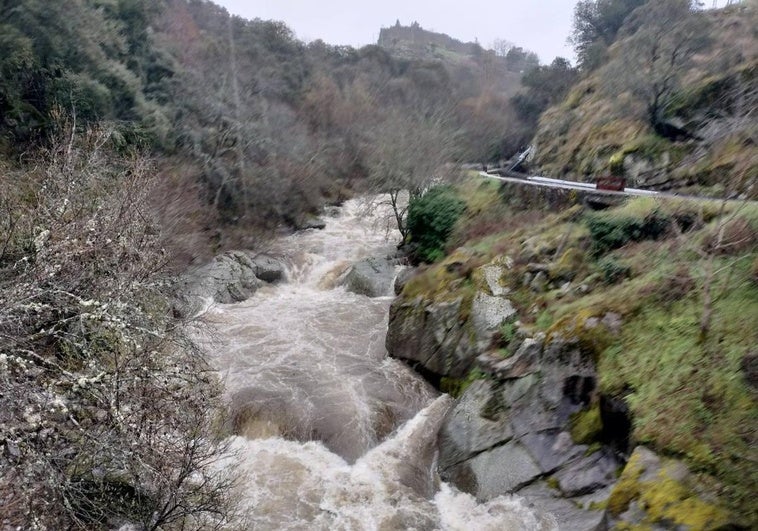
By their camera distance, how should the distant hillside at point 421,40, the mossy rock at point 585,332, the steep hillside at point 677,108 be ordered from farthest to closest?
the distant hillside at point 421,40 → the steep hillside at point 677,108 → the mossy rock at point 585,332

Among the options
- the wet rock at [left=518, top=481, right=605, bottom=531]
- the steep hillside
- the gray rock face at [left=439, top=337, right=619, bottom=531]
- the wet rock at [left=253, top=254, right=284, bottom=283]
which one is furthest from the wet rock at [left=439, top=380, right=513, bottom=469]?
the wet rock at [left=253, top=254, right=284, bottom=283]

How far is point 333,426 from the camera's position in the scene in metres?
10.4

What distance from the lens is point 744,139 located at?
12742mm

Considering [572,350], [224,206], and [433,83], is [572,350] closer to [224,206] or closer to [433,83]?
[224,206]

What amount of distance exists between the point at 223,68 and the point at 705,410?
105 ft

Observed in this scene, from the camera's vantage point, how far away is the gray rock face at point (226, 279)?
16.4 meters

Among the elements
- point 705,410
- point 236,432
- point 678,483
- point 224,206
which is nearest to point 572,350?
point 705,410

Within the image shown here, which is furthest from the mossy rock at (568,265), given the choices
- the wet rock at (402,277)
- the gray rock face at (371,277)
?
the gray rock face at (371,277)

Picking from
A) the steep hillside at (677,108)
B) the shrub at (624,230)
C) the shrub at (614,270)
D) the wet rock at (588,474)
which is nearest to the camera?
the wet rock at (588,474)

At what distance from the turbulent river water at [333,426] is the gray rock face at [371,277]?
1.64ft

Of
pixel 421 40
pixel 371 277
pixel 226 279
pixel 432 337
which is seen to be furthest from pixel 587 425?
pixel 421 40

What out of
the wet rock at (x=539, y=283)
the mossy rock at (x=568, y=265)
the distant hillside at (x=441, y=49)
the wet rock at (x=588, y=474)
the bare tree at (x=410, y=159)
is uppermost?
the distant hillside at (x=441, y=49)

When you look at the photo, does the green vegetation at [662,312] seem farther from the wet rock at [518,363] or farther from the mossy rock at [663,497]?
the wet rock at [518,363]

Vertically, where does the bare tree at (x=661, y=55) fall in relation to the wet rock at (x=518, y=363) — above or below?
above
